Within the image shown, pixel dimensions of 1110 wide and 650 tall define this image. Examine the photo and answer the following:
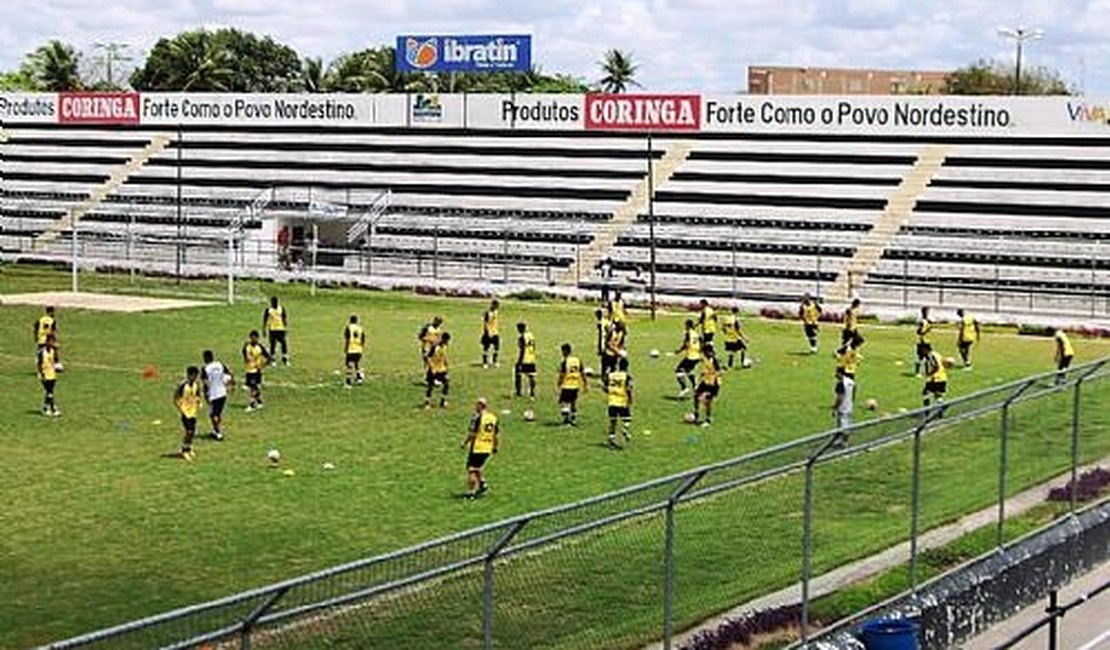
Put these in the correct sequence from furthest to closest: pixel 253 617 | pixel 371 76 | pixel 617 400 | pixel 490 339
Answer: pixel 371 76 < pixel 490 339 < pixel 617 400 < pixel 253 617

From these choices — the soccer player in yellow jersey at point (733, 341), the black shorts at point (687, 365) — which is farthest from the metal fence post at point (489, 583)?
the soccer player in yellow jersey at point (733, 341)

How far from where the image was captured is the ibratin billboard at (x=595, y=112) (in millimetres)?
74812

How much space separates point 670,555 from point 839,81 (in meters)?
141

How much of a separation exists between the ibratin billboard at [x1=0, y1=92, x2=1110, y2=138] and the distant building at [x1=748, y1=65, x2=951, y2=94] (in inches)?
1977

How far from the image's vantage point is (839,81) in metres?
151

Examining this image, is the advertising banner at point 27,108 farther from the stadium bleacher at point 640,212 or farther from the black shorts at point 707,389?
the black shorts at point 707,389

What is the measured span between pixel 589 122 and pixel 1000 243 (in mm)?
21718

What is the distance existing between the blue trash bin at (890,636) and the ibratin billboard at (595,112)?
199 feet

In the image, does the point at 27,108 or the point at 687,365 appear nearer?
the point at 687,365

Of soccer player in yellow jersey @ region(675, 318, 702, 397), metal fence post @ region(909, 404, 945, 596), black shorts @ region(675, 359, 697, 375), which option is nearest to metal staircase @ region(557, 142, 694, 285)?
soccer player in yellow jersey @ region(675, 318, 702, 397)

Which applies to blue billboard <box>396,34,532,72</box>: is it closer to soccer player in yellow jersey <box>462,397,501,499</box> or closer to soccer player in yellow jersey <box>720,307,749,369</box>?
soccer player in yellow jersey <box>720,307,749,369</box>

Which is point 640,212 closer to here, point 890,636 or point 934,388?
point 934,388

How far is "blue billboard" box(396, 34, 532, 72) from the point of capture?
3472 inches

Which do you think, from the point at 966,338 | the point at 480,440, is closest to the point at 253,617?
the point at 480,440
